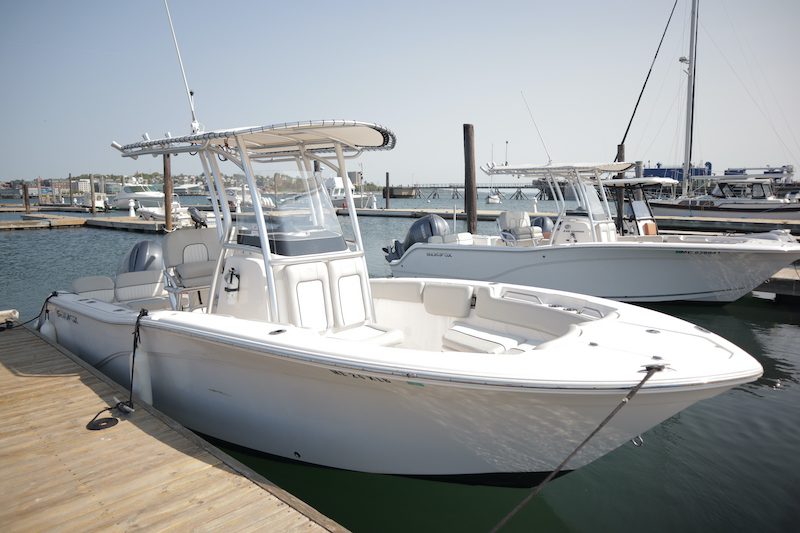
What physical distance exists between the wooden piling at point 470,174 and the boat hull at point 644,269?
17.9ft

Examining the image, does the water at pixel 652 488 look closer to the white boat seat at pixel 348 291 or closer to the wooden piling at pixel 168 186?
the white boat seat at pixel 348 291

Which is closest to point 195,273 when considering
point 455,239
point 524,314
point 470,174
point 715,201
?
point 524,314

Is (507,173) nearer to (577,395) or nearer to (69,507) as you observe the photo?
(577,395)

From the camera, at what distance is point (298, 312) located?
4398 mm

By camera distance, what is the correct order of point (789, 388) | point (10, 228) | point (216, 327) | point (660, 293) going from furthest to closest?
1. point (10, 228)
2. point (660, 293)
3. point (789, 388)
4. point (216, 327)

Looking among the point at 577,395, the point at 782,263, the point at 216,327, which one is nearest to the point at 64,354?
the point at 216,327

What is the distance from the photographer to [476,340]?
4730 millimetres

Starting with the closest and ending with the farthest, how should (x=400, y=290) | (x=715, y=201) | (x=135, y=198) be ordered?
1. (x=400, y=290)
2. (x=715, y=201)
3. (x=135, y=198)

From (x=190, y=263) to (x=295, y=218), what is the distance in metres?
1.55

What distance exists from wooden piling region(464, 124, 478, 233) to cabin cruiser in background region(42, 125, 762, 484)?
1077cm

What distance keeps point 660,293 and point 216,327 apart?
8.85m

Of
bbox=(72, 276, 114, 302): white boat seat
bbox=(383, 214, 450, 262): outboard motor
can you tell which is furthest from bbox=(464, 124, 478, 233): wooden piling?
bbox=(72, 276, 114, 302): white boat seat

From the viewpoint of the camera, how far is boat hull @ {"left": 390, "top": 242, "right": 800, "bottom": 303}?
30.9ft

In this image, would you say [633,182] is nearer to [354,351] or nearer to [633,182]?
[633,182]
